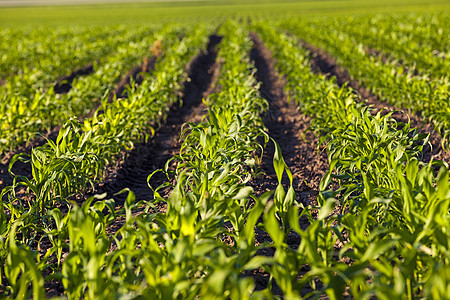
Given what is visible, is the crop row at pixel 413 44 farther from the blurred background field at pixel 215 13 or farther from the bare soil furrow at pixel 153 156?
the blurred background field at pixel 215 13

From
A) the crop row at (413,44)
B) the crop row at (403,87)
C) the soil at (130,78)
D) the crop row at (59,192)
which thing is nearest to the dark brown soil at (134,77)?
the soil at (130,78)

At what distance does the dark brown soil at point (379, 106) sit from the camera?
595 cm

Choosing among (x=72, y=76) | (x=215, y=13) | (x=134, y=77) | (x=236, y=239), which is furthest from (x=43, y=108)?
(x=215, y=13)

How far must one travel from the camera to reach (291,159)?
238 inches

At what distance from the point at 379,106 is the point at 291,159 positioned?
340 cm

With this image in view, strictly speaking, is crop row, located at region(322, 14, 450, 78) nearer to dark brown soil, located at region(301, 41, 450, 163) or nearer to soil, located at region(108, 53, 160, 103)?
dark brown soil, located at region(301, 41, 450, 163)

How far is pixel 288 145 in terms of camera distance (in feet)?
22.0

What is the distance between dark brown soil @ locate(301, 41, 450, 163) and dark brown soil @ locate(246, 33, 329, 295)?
3.47 feet

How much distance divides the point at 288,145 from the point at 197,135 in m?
2.28

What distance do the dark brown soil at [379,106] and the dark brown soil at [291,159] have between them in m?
1.06

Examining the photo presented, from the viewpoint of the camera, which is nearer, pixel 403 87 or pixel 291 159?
pixel 291 159

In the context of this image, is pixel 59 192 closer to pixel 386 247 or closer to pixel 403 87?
pixel 386 247

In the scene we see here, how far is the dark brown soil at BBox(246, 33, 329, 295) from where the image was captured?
380cm

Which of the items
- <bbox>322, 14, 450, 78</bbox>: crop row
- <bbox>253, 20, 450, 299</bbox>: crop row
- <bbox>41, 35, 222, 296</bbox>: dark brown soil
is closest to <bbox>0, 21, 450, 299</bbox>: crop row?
<bbox>253, 20, 450, 299</bbox>: crop row
